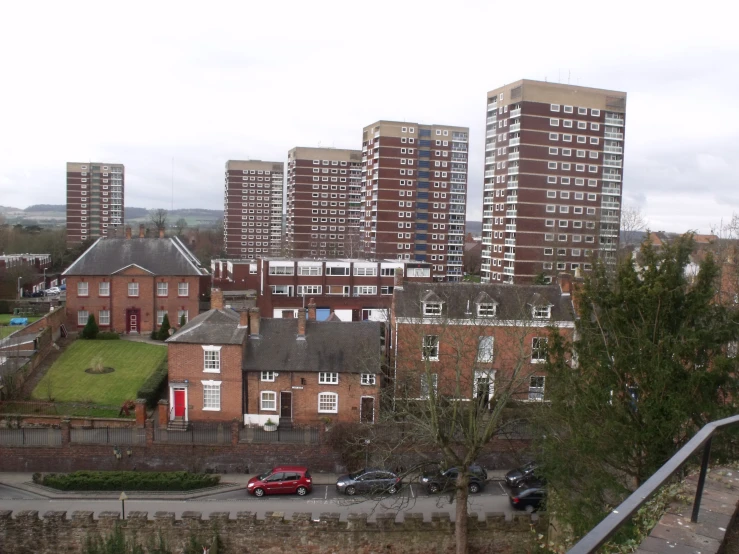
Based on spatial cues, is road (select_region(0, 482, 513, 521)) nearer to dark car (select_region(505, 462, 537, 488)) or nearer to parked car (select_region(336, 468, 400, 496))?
parked car (select_region(336, 468, 400, 496))

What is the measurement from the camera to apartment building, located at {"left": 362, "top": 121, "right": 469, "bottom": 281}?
88.7 metres

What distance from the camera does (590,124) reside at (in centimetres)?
6425

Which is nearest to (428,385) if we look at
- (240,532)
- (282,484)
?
(240,532)

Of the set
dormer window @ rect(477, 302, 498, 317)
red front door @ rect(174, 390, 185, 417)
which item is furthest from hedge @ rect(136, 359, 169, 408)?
dormer window @ rect(477, 302, 498, 317)

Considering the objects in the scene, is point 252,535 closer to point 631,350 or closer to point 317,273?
point 631,350

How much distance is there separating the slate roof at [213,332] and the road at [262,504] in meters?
7.67

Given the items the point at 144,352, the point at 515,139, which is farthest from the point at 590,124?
the point at 144,352

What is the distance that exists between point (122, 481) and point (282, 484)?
20.7ft

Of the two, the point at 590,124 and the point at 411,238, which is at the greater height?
the point at 590,124

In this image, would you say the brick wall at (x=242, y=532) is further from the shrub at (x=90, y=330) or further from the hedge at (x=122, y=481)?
the shrub at (x=90, y=330)

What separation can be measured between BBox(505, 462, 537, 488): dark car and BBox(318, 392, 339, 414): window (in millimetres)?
8716

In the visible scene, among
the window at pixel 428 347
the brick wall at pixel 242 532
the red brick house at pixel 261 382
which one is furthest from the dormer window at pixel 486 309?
the brick wall at pixel 242 532

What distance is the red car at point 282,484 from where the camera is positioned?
23.4 meters

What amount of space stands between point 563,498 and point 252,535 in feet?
29.7
